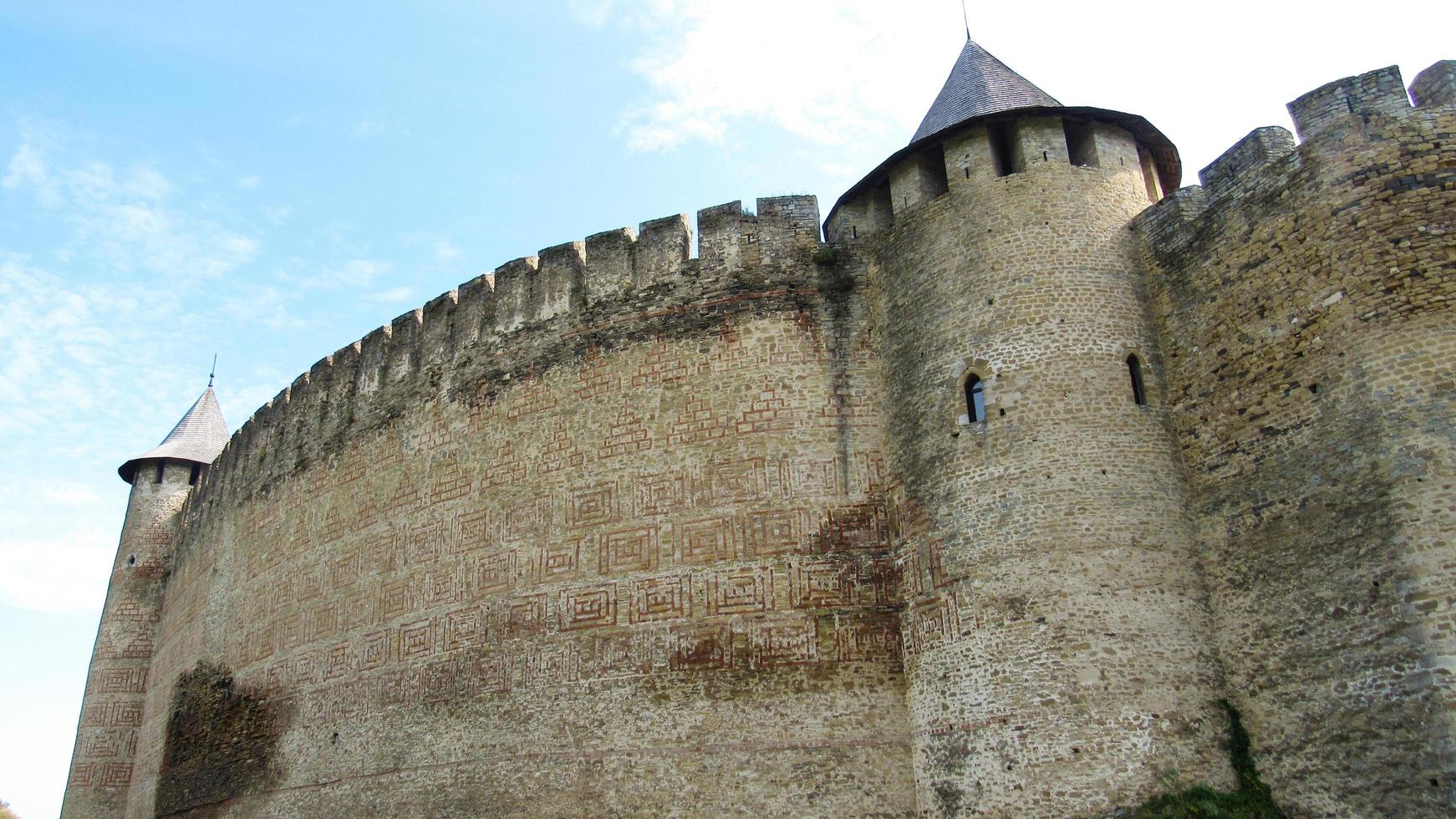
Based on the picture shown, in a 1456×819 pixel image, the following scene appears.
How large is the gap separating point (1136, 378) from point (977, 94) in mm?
4206

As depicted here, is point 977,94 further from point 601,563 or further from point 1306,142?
point 601,563

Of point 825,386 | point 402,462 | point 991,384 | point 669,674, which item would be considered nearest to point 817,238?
point 825,386

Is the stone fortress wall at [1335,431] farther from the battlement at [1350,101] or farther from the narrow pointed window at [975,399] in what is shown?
the narrow pointed window at [975,399]

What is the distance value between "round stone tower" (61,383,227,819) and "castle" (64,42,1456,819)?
5.27m

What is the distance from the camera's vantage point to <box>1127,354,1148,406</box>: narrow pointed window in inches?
436

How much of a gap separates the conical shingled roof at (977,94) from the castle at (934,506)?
0.06 m

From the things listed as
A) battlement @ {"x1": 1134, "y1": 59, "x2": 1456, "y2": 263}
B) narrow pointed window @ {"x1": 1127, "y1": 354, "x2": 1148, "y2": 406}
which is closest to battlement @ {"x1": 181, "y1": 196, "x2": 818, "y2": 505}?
narrow pointed window @ {"x1": 1127, "y1": 354, "x2": 1148, "y2": 406}

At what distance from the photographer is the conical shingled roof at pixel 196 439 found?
77.5 ft

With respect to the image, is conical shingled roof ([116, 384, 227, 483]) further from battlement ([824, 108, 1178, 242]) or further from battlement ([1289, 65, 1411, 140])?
battlement ([1289, 65, 1411, 140])

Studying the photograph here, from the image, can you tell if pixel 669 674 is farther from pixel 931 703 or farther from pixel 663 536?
pixel 931 703

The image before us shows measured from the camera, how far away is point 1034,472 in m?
10.7

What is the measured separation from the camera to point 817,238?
13766 mm

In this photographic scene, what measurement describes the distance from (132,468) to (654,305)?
15700mm

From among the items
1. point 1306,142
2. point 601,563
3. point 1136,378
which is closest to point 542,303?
point 601,563
